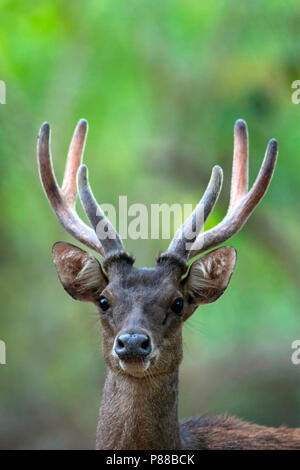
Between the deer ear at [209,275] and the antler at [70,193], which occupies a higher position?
the antler at [70,193]

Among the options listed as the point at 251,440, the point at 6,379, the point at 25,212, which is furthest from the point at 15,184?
the point at 251,440

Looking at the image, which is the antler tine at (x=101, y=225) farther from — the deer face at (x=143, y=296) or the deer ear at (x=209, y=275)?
the deer ear at (x=209, y=275)

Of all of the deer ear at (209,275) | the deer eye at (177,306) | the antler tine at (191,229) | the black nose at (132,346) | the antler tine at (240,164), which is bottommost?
the black nose at (132,346)

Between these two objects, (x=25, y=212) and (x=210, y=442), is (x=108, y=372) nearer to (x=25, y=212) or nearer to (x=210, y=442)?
(x=210, y=442)

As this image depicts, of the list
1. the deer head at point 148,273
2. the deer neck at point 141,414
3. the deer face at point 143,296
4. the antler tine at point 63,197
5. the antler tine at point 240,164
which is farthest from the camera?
the antler tine at point 240,164

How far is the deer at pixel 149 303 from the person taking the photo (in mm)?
6250

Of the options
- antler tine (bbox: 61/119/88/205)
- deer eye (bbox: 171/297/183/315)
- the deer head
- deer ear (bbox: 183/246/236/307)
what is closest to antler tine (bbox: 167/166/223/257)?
the deer head

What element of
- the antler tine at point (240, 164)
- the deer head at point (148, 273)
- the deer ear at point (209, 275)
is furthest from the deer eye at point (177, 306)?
the antler tine at point (240, 164)

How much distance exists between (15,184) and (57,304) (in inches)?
115

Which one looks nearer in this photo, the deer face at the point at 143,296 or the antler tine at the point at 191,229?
the deer face at the point at 143,296

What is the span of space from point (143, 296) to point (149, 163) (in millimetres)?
10681

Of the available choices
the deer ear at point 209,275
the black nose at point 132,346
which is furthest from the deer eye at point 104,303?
the deer ear at point 209,275

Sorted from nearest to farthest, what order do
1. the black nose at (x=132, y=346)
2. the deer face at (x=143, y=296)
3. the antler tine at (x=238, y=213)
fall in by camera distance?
1. the black nose at (x=132, y=346)
2. the deer face at (x=143, y=296)
3. the antler tine at (x=238, y=213)

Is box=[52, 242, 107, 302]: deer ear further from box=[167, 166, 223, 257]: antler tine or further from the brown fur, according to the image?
box=[167, 166, 223, 257]: antler tine
